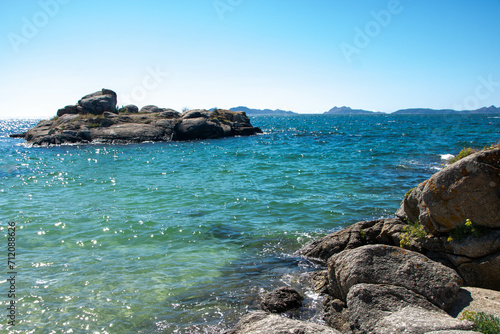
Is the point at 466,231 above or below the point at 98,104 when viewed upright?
below

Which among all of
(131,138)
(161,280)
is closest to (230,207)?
(161,280)

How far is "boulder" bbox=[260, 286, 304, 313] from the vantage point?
770 centimetres

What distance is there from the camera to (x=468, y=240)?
7352 mm

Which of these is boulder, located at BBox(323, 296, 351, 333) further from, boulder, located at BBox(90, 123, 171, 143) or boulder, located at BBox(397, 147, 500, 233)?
boulder, located at BBox(90, 123, 171, 143)

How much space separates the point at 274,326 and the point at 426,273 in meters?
3.30

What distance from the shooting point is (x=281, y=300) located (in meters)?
7.85

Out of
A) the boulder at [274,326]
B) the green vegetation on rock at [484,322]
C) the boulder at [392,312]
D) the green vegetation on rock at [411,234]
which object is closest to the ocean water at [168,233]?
the boulder at [274,326]

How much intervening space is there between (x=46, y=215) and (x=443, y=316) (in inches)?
618

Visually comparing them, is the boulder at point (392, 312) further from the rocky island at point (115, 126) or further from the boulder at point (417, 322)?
the rocky island at point (115, 126)

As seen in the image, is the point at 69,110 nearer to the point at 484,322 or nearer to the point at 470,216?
the point at 470,216

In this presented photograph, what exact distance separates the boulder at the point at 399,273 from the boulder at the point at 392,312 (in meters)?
0.25

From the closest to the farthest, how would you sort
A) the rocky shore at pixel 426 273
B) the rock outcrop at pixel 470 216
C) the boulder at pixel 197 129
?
the rocky shore at pixel 426 273 → the rock outcrop at pixel 470 216 → the boulder at pixel 197 129

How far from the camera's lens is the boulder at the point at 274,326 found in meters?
5.10

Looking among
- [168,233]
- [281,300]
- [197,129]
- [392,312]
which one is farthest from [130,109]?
[392,312]
